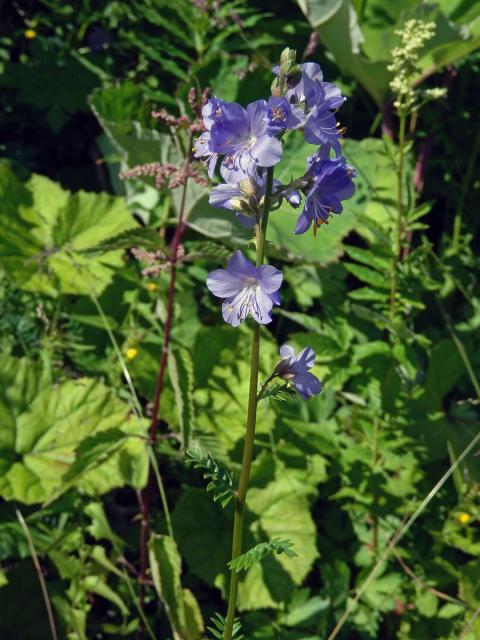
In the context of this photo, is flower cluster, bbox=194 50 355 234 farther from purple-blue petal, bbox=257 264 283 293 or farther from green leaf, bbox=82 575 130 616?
green leaf, bbox=82 575 130 616

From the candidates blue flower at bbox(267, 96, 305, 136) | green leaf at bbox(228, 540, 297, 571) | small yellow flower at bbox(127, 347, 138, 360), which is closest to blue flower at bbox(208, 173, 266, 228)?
blue flower at bbox(267, 96, 305, 136)

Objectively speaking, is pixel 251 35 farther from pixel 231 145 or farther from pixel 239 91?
pixel 231 145

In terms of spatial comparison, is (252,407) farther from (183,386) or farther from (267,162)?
(183,386)

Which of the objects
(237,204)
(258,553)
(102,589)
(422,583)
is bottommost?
(102,589)

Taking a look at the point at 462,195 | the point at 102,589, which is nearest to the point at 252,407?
the point at 102,589

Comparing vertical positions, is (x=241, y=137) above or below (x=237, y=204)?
above
